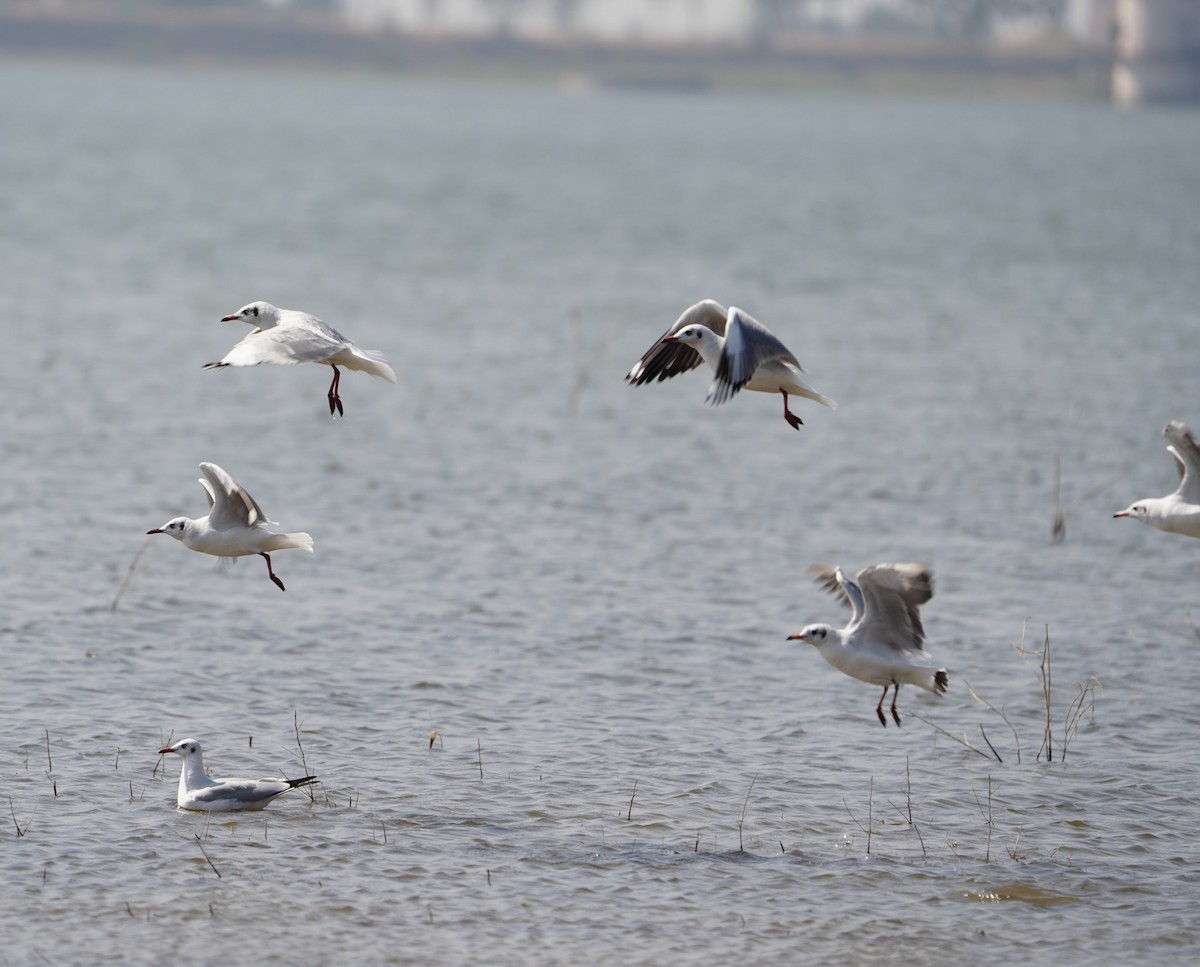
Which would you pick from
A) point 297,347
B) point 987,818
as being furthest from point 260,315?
point 987,818

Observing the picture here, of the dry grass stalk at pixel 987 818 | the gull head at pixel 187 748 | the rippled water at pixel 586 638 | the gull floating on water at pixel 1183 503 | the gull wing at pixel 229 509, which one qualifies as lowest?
the rippled water at pixel 586 638

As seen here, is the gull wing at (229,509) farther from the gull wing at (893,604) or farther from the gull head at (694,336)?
the gull wing at (893,604)

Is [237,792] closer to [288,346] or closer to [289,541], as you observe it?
[289,541]

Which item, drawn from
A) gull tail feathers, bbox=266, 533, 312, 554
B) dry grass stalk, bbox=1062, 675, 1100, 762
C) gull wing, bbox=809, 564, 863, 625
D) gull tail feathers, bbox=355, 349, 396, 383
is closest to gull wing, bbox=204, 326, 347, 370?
gull tail feathers, bbox=355, 349, 396, 383

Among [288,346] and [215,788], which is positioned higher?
[288,346]

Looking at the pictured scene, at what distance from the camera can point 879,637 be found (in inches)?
466

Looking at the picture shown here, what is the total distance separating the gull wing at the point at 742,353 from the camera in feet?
36.1

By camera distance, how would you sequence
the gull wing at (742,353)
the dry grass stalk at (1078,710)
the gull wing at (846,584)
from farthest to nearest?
the dry grass stalk at (1078,710) < the gull wing at (846,584) < the gull wing at (742,353)

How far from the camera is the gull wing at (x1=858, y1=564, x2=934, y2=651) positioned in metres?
11.4

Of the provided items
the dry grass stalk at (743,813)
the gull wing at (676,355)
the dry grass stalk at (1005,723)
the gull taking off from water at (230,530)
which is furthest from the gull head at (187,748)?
the dry grass stalk at (1005,723)

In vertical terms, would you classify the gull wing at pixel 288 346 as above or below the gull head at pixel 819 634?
above

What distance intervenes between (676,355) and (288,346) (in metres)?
2.95

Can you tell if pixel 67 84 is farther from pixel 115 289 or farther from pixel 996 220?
pixel 115 289

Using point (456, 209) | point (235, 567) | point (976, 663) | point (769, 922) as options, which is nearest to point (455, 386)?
point (235, 567)
